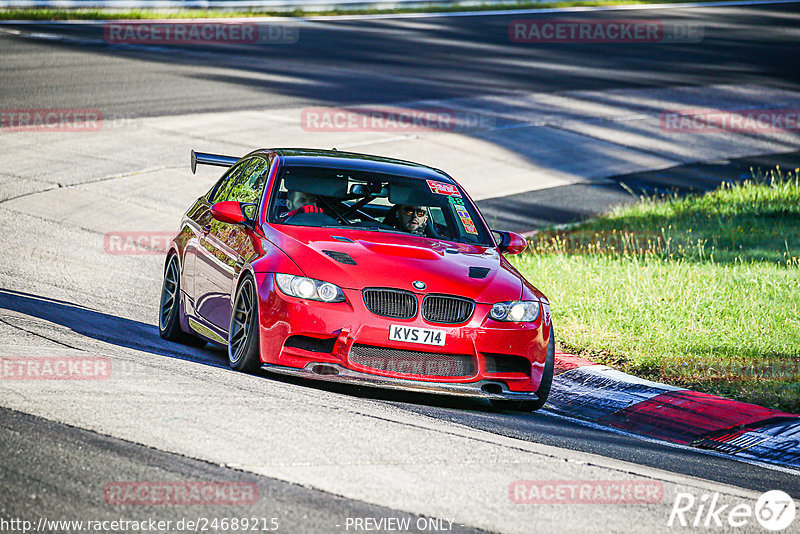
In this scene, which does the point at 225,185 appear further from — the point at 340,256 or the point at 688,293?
the point at 688,293

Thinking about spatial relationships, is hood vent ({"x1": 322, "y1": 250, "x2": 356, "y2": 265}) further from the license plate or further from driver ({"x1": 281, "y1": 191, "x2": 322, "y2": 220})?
driver ({"x1": 281, "y1": 191, "x2": 322, "y2": 220})

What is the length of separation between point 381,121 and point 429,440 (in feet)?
55.3

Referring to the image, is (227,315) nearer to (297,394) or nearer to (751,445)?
(297,394)

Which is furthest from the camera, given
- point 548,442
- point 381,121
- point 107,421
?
point 381,121

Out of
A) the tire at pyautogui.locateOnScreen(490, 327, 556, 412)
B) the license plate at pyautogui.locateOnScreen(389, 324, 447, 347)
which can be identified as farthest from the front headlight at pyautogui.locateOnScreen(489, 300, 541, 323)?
the license plate at pyautogui.locateOnScreen(389, 324, 447, 347)

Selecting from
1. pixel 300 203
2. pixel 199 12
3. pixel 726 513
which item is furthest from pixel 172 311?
pixel 199 12

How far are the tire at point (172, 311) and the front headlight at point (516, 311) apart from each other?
291 cm

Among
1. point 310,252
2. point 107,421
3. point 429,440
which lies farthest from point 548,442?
point 107,421

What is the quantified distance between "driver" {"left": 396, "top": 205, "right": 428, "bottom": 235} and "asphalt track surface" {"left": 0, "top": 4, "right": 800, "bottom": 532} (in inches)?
52.5

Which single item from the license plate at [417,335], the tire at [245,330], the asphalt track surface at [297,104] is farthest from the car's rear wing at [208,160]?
the license plate at [417,335]

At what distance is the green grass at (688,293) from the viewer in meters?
9.16

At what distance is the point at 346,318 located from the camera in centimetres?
745

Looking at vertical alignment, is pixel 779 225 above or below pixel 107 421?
below

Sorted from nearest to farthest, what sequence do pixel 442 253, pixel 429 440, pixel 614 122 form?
1. pixel 429 440
2. pixel 442 253
3. pixel 614 122
